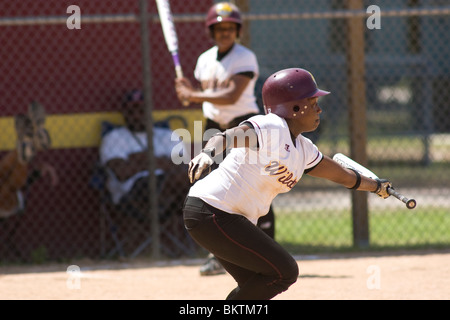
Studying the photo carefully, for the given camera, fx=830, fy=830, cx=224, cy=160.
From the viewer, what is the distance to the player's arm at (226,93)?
6848mm

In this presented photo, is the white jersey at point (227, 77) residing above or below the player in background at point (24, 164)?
above

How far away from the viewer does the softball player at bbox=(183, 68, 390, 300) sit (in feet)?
14.8

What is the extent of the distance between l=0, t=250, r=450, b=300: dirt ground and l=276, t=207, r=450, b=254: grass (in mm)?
554

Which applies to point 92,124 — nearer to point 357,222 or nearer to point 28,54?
point 28,54

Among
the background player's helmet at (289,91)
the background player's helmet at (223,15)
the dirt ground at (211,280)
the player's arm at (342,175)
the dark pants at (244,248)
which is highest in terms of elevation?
the background player's helmet at (223,15)

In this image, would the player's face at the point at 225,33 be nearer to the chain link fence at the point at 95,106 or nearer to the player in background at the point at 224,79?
the player in background at the point at 224,79

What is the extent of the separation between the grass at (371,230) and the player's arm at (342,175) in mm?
3519

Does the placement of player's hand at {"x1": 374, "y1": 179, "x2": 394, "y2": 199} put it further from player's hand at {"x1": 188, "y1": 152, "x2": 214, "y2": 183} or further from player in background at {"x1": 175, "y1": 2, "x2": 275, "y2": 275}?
player in background at {"x1": 175, "y1": 2, "x2": 275, "y2": 275}

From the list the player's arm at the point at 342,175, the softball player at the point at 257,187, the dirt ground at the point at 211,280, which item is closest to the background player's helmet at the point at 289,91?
the softball player at the point at 257,187

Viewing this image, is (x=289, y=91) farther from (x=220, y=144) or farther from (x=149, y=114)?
(x=149, y=114)

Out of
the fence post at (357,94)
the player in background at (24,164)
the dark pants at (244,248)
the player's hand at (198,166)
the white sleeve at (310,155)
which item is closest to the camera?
the player's hand at (198,166)

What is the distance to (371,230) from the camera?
31.8ft

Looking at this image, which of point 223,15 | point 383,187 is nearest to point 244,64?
point 223,15

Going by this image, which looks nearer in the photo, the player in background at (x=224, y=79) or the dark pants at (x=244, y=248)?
the dark pants at (x=244, y=248)
